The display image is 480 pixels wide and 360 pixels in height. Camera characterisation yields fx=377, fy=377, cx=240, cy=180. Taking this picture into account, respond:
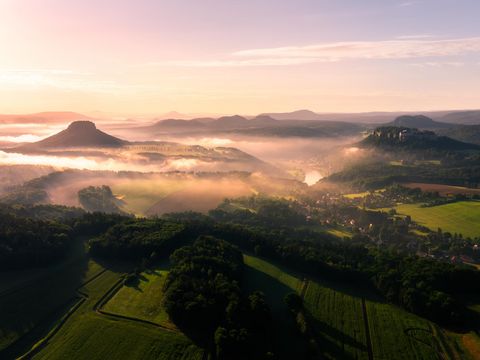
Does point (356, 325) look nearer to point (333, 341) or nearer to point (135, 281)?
point (333, 341)

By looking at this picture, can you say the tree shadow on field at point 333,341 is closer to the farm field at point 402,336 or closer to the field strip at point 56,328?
the farm field at point 402,336

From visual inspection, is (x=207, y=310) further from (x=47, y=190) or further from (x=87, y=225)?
(x=47, y=190)

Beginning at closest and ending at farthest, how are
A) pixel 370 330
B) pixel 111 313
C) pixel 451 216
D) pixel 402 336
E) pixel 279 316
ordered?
pixel 402 336
pixel 370 330
pixel 111 313
pixel 279 316
pixel 451 216

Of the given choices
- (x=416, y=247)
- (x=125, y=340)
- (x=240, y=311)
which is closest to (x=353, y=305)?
(x=240, y=311)

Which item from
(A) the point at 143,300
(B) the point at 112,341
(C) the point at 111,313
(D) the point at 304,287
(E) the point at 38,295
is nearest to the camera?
(B) the point at 112,341


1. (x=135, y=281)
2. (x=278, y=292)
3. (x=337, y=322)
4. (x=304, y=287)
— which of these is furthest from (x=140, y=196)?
(x=337, y=322)

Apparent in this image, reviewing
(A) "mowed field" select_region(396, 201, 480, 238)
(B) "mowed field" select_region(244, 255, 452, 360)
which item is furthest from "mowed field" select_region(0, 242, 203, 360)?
(A) "mowed field" select_region(396, 201, 480, 238)

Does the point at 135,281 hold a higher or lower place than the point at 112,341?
lower
